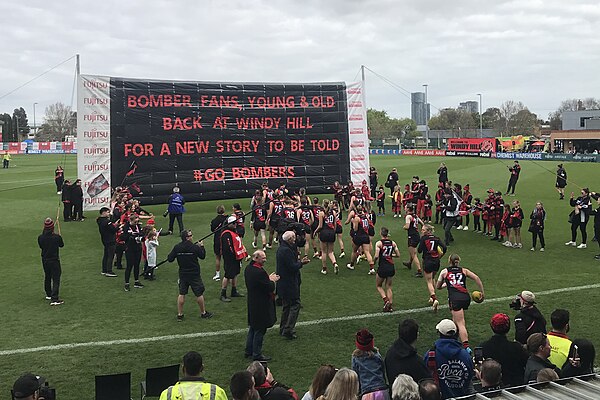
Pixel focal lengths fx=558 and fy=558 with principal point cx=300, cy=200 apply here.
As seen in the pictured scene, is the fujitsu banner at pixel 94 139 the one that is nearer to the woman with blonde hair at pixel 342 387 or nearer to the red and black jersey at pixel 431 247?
the red and black jersey at pixel 431 247

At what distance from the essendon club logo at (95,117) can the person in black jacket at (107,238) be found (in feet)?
25.5

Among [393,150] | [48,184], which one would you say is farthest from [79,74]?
[393,150]

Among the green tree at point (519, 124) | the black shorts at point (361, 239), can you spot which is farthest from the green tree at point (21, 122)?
the black shorts at point (361, 239)

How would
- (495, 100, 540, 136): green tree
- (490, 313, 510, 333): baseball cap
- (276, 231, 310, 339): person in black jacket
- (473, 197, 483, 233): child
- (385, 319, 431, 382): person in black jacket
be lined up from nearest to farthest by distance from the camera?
(385, 319, 431, 382): person in black jacket → (490, 313, 510, 333): baseball cap → (276, 231, 310, 339): person in black jacket → (473, 197, 483, 233): child → (495, 100, 540, 136): green tree

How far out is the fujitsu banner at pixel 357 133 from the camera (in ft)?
78.4

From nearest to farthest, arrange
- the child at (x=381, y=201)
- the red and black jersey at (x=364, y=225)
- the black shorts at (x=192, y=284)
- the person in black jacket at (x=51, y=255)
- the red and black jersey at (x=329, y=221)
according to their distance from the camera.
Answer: the black shorts at (x=192, y=284), the person in black jacket at (x=51, y=255), the red and black jersey at (x=364, y=225), the red and black jersey at (x=329, y=221), the child at (x=381, y=201)

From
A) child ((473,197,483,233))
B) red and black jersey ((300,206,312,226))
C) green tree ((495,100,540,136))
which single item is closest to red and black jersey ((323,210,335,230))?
red and black jersey ((300,206,312,226))

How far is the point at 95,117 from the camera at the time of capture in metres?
20.2

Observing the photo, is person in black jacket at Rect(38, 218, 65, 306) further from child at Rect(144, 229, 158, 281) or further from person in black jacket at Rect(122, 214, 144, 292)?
child at Rect(144, 229, 158, 281)

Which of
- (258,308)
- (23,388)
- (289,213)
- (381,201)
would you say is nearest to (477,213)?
(381,201)

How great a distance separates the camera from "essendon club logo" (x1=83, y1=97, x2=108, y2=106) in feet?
65.8

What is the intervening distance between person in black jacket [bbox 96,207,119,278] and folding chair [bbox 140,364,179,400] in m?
7.64

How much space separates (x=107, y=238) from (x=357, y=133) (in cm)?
1326

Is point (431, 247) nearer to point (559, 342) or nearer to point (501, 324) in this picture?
point (559, 342)
